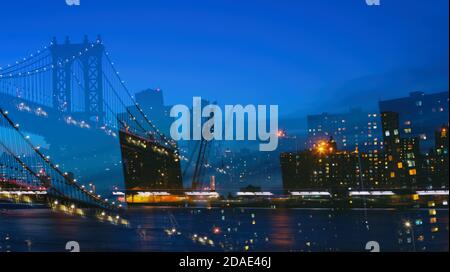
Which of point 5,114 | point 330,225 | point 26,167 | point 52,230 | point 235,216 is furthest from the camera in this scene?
point 235,216

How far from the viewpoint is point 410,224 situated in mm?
16625

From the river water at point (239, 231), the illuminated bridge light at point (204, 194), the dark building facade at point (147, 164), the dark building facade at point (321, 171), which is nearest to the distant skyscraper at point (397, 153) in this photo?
the dark building facade at point (321, 171)

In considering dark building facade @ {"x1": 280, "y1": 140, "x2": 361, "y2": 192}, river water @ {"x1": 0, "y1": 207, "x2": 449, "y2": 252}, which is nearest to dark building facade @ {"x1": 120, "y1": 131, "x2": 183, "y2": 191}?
river water @ {"x1": 0, "y1": 207, "x2": 449, "y2": 252}

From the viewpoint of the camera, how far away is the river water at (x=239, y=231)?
35.4 feet

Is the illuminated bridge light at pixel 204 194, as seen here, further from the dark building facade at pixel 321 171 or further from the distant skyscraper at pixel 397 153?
the distant skyscraper at pixel 397 153

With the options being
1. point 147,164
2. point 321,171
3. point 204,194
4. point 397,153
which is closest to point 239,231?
point 147,164

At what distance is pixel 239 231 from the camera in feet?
49.5

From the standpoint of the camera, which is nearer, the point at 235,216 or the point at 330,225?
the point at 330,225

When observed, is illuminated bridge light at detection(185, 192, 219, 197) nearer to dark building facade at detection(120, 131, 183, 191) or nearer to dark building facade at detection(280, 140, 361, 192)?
dark building facade at detection(120, 131, 183, 191)

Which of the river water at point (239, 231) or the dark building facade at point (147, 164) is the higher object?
the dark building facade at point (147, 164)
